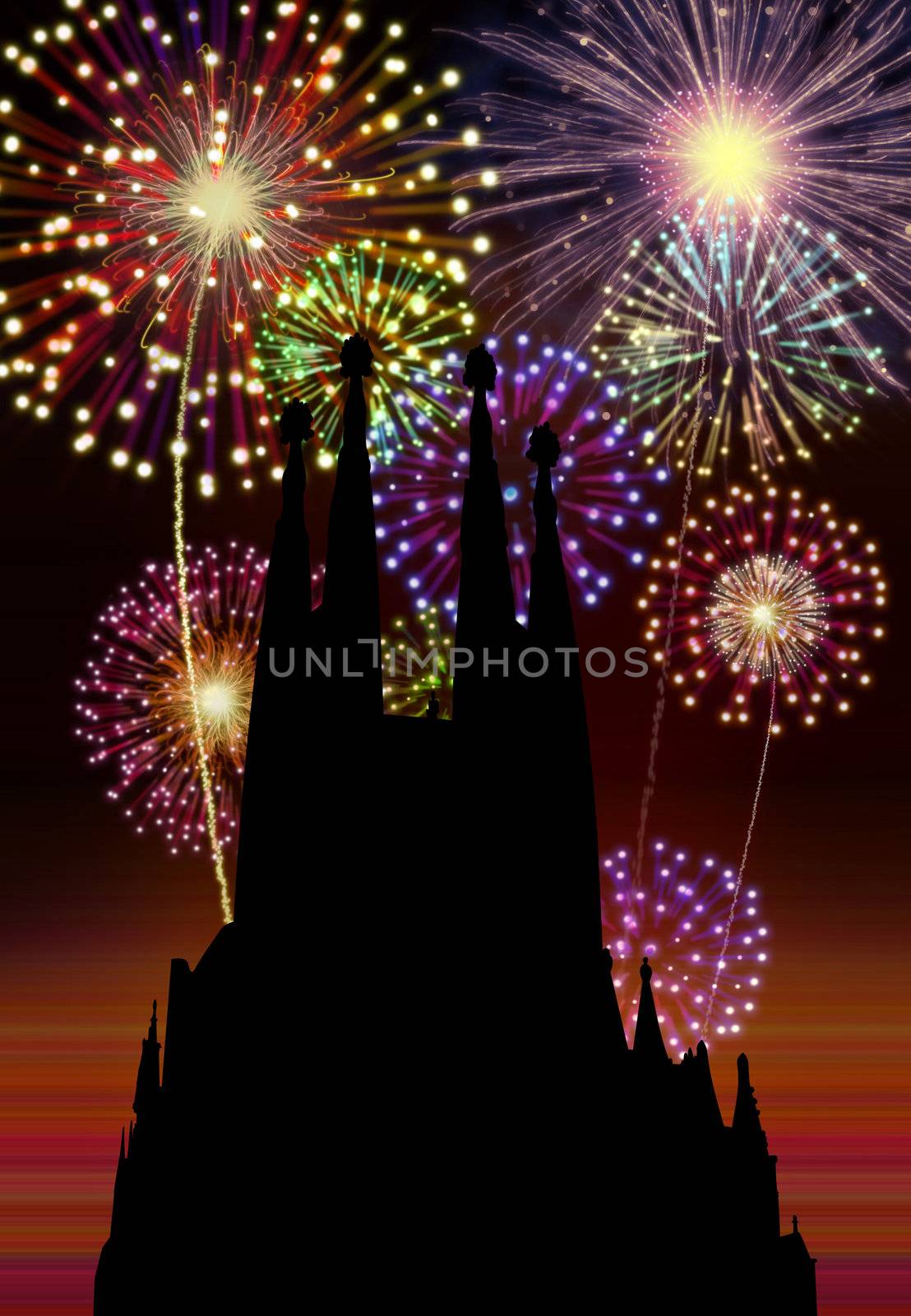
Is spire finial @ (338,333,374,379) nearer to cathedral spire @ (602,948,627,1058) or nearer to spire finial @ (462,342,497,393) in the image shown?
spire finial @ (462,342,497,393)

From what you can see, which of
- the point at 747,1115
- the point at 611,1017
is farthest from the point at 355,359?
the point at 747,1115

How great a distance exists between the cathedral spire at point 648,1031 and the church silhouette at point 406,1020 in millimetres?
102

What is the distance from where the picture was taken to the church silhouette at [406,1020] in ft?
60.2

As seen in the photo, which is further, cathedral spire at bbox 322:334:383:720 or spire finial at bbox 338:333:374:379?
spire finial at bbox 338:333:374:379

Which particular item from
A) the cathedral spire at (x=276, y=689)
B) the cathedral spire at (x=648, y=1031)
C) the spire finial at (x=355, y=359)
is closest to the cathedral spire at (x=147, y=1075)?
the cathedral spire at (x=276, y=689)

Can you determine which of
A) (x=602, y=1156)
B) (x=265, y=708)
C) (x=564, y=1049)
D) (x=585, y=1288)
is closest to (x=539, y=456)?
(x=265, y=708)

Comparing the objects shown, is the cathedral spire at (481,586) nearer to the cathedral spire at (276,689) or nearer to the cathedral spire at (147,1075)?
the cathedral spire at (276,689)

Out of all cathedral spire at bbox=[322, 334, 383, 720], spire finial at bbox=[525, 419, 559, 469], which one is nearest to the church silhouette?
cathedral spire at bbox=[322, 334, 383, 720]

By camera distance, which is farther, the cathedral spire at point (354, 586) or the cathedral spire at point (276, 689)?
the cathedral spire at point (354, 586)

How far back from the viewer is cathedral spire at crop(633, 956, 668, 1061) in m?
23.0

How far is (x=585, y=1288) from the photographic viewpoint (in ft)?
61.9

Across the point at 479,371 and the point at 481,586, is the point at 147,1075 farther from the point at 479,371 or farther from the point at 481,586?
the point at 479,371

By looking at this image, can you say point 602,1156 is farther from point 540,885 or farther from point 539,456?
point 539,456

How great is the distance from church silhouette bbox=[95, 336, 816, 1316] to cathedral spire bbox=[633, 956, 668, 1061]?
10 cm
